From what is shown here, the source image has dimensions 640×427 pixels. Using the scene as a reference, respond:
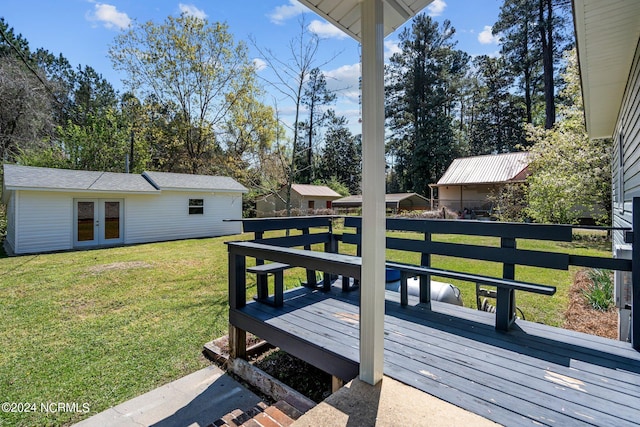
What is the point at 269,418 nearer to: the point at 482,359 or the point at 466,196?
the point at 482,359

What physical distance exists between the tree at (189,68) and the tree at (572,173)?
1544cm

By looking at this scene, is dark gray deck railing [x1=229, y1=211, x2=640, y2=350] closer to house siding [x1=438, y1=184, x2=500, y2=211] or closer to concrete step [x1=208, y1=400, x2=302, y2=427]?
concrete step [x1=208, y1=400, x2=302, y2=427]

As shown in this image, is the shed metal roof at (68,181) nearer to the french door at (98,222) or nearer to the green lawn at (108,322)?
the french door at (98,222)

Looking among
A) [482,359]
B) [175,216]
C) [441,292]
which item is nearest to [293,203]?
[175,216]

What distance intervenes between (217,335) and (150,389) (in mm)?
1119

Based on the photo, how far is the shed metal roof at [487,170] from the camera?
1962cm

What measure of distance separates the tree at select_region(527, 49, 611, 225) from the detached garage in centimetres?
1265

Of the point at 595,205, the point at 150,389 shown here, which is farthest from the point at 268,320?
the point at 595,205

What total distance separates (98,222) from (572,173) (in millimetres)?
16935

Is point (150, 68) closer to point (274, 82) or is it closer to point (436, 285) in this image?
point (274, 82)

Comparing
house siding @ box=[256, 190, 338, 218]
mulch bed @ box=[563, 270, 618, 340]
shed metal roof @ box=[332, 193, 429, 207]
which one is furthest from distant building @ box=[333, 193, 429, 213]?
mulch bed @ box=[563, 270, 618, 340]

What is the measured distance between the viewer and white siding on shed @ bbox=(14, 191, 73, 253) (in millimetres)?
9750

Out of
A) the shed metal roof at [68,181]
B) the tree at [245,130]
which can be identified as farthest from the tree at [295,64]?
the tree at [245,130]

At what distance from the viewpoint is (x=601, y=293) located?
434cm
